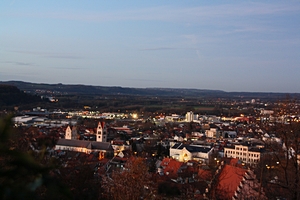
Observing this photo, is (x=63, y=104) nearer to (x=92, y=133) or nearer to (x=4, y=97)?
(x=4, y=97)

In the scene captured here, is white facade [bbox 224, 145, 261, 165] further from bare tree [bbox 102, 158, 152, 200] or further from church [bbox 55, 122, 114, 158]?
bare tree [bbox 102, 158, 152, 200]

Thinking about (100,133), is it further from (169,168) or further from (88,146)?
(169,168)

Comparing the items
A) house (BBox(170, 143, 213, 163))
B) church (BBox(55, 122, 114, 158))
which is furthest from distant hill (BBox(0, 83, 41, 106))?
house (BBox(170, 143, 213, 163))

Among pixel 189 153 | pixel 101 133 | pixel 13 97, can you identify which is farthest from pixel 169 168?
pixel 13 97

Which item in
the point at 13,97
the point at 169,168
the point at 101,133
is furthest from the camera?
the point at 13,97

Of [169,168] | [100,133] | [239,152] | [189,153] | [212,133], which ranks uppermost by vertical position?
[169,168]

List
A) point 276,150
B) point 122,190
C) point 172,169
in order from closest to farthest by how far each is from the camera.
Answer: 1. point 276,150
2. point 122,190
3. point 172,169

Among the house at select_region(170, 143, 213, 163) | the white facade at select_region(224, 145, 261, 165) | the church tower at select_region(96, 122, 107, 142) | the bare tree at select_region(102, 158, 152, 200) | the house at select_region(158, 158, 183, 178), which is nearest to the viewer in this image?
the bare tree at select_region(102, 158, 152, 200)

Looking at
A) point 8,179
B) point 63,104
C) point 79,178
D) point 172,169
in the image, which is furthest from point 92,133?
point 63,104
